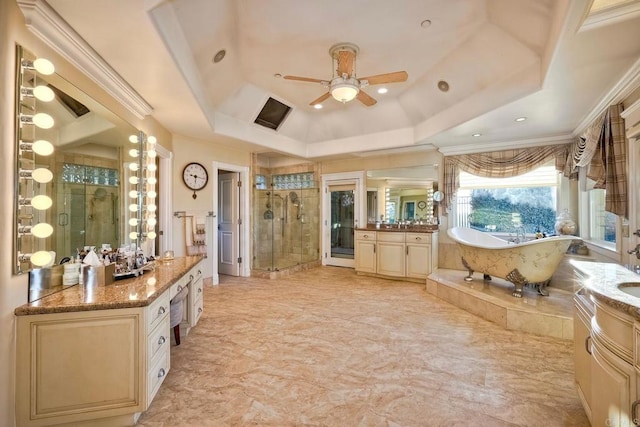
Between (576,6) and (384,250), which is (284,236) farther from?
(576,6)

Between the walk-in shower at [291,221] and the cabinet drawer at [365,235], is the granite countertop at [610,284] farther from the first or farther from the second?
the walk-in shower at [291,221]

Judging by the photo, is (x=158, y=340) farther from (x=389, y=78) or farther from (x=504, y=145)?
(x=504, y=145)

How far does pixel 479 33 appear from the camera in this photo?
2787 millimetres

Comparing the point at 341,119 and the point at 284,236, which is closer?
the point at 341,119

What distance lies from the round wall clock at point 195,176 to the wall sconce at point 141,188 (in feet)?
3.44

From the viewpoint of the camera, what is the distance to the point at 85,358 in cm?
159

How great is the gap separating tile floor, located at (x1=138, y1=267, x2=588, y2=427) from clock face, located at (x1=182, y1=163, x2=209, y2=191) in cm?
193

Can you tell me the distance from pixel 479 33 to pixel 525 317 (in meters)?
2.86

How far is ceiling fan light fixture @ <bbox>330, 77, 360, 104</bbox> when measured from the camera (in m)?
2.72

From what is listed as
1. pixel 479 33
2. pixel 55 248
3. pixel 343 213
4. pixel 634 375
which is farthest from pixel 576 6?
pixel 343 213

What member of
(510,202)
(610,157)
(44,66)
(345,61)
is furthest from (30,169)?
(510,202)

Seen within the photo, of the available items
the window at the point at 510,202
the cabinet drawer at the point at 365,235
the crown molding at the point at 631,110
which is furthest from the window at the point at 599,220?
the cabinet drawer at the point at 365,235

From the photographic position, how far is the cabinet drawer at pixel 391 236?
500cm

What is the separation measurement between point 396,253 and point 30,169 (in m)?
4.61
